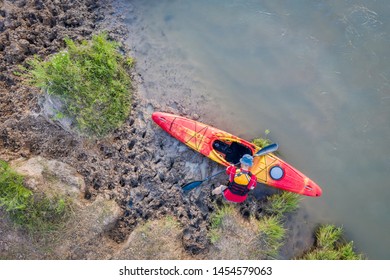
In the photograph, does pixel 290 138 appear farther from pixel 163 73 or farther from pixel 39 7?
pixel 39 7

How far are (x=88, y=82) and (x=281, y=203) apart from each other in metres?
4.21

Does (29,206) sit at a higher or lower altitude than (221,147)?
lower

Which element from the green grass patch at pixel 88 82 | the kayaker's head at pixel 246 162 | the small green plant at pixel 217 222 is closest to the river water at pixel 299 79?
the green grass patch at pixel 88 82

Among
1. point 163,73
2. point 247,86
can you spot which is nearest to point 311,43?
point 247,86

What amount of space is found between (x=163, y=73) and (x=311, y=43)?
10.0 ft

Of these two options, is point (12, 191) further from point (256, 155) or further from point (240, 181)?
point (256, 155)

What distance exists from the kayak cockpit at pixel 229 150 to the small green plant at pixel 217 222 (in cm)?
91

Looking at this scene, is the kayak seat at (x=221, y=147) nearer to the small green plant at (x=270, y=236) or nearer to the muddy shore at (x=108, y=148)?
the muddy shore at (x=108, y=148)

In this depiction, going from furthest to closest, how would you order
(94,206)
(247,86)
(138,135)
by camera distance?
(247,86), (138,135), (94,206)

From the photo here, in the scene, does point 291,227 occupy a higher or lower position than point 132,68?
lower

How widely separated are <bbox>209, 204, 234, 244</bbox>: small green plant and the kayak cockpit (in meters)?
0.91

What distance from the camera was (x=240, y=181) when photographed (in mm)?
5961

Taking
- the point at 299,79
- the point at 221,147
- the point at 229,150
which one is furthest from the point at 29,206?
the point at 299,79

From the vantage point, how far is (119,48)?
7070 millimetres
